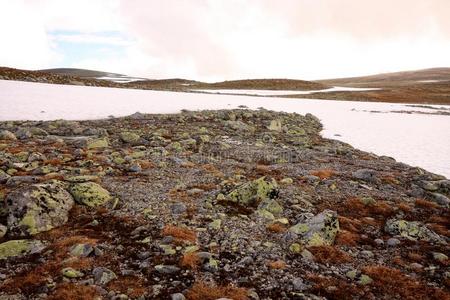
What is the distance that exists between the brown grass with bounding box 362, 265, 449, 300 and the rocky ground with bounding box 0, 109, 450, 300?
0.12ft

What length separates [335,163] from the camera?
72.5 feet

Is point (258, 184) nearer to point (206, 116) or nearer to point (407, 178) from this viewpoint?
point (407, 178)

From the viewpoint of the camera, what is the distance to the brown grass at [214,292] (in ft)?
27.5

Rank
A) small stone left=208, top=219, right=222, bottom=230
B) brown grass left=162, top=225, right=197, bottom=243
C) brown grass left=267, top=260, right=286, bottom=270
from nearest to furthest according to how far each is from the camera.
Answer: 1. brown grass left=267, top=260, right=286, bottom=270
2. brown grass left=162, top=225, right=197, bottom=243
3. small stone left=208, top=219, right=222, bottom=230

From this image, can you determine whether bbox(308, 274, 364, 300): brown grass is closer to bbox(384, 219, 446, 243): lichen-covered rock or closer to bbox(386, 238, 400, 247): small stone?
bbox(386, 238, 400, 247): small stone

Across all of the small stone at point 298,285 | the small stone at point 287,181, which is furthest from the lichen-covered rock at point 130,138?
A: the small stone at point 298,285

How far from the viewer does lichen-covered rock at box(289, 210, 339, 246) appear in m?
11.4

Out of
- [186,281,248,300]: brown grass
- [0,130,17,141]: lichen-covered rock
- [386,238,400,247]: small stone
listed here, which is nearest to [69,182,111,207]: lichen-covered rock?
[186,281,248,300]: brown grass

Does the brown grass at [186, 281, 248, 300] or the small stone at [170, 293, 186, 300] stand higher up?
the small stone at [170, 293, 186, 300]

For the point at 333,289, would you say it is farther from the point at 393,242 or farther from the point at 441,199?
Answer: the point at 441,199

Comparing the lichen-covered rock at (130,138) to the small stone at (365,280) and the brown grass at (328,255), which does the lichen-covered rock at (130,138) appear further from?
the small stone at (365,280)

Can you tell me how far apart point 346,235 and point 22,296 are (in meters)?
9.33

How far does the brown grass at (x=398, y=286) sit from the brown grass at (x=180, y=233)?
4.95 m

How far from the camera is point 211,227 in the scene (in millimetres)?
11977
